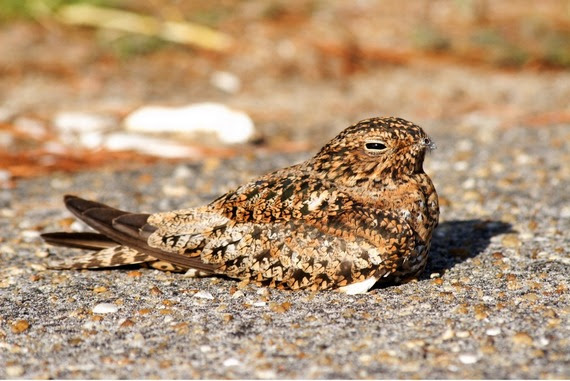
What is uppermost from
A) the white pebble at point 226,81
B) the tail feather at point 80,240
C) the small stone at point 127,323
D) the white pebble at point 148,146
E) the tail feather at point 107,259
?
→ the white pebble at point 226,81

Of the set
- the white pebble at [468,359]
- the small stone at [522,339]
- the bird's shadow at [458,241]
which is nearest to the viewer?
the white pebble at [468,359]

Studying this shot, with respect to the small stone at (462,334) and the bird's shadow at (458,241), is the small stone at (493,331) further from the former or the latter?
the bird's shadow at (458,241)

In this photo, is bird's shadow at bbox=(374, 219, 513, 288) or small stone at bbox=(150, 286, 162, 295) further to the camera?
bird's shadow at bbox=(374, 219, 513, 288)

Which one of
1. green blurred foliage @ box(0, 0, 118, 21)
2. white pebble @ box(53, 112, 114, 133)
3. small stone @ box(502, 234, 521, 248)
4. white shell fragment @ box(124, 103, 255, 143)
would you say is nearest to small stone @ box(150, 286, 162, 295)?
small stone @ box(502, 234, 521, 248)

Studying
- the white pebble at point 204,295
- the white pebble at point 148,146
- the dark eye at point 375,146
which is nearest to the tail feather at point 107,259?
the white pebble at point 204,295

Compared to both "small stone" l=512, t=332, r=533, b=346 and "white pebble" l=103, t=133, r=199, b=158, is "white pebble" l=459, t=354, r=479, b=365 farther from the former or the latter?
"white pebble" l=103, t=133, r=199, b=158

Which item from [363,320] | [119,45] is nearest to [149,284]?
[363,320]

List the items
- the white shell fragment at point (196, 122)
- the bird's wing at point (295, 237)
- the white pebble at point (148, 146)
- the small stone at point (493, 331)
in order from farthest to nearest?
the white shell fragment at point (196, 122), the white pebble at point (148, 146), the bird's wing at point (295, 237), the small stone at point (493, 331)
